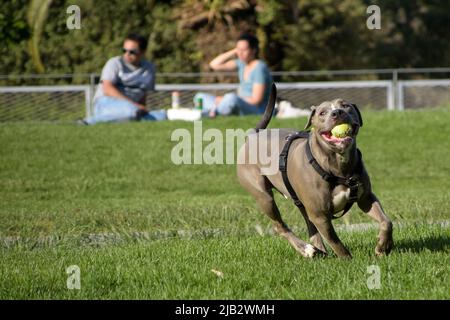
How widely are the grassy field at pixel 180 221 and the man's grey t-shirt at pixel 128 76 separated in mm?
801

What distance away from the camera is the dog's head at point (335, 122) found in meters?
6.89

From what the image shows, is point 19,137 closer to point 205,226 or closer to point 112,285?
point 205,226

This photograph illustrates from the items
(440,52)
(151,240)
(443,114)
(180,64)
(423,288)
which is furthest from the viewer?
(440,52)

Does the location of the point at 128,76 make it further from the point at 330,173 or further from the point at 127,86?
the point at 330,173

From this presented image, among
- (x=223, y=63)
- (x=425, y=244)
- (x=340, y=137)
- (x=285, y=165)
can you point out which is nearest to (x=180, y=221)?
(x=285, y=165)

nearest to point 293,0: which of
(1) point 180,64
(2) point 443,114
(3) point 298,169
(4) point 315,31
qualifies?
(4) point 315,31

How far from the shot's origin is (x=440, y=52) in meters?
35.0

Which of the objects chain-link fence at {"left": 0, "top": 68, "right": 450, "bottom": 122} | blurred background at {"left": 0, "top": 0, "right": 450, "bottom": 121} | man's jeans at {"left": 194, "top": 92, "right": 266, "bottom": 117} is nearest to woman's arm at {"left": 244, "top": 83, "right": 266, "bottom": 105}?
man's jeans at {"left": 194, "top": 92, "right": 266, "bottom": 117}

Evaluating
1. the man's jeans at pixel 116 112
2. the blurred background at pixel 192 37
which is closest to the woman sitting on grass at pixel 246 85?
the man's jeans at pixel 116 112

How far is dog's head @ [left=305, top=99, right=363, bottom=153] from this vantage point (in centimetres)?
689

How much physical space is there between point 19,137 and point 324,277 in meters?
12.5

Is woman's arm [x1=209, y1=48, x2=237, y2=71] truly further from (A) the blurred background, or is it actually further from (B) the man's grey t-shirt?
(A) the blurred background

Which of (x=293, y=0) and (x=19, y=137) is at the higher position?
(x=293, y=0)

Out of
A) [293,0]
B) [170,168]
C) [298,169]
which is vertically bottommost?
[170,168]
